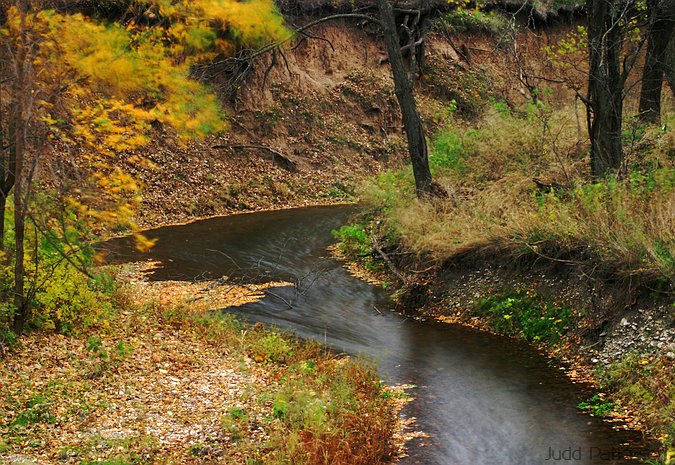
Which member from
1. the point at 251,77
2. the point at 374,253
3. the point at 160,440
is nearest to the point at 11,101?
the point at 160,440

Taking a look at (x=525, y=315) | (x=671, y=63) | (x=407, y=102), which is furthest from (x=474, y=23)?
(x=525, y=315)

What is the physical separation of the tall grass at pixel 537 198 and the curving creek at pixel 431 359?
174 cm

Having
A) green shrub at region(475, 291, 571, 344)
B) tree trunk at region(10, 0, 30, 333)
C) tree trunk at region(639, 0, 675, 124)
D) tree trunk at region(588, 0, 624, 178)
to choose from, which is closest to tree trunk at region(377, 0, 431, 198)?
tree trunk at region(588, 0, 624, 178)

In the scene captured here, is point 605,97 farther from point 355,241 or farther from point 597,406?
point 355,241

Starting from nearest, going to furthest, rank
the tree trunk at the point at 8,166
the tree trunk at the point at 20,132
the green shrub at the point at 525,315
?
the tree trunk at the point at 20,132
the tree trunk at the point at 8,166
the green shrub at the point at 525,315

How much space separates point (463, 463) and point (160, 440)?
306 centimetres

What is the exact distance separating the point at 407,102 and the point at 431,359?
6.95 meters

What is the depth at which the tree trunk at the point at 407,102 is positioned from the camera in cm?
1543

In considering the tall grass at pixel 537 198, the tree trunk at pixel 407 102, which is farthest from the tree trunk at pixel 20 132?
the tree trunk at pixel 407 102

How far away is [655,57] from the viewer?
15008mm

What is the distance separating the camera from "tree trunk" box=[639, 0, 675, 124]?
48.1 ft

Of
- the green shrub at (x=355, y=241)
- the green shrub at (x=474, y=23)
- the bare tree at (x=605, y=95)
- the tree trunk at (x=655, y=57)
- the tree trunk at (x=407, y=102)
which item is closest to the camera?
the bare tree at (x=605, y=95)

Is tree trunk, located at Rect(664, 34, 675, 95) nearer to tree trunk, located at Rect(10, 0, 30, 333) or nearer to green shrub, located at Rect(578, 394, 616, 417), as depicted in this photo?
→ green shrub, located at Rect(578, 394, 616, 417)

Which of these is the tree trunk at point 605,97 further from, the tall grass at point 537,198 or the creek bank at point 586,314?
the creek bank at point 586,314
